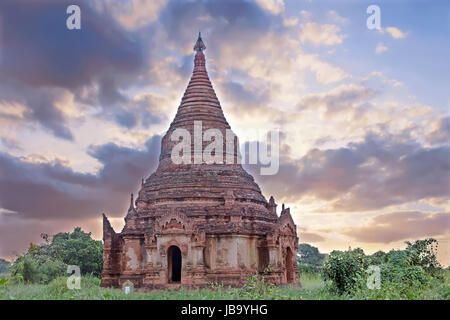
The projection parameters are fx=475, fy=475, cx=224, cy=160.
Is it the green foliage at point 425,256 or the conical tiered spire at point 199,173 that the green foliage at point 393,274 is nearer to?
the green foliage at point 425,256

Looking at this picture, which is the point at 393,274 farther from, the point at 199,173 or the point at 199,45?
the point at 199,45

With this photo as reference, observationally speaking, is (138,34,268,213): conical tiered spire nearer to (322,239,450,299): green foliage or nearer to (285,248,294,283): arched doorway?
(285,248,294,283): arched doorway

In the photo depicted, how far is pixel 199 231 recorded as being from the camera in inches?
1044

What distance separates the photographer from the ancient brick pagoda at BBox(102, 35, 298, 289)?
2645cm

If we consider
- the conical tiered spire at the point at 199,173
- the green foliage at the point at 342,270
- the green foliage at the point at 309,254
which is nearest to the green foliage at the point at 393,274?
the green foliage at the point at 342,270

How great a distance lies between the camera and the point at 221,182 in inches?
1160

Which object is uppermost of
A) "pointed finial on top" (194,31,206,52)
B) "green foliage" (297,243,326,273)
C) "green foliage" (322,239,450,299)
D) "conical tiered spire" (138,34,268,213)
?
"pointed finial on top" (194,31,206,52)

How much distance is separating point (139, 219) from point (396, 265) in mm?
14870

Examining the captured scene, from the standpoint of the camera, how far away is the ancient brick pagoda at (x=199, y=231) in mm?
26453

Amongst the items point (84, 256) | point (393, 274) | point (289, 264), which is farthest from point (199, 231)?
point (84, 256)

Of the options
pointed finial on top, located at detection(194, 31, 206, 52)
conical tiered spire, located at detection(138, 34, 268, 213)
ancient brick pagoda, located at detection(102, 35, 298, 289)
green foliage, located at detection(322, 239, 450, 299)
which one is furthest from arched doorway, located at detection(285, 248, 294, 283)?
pointed finial on top, located at detection(194, 31, 206, 52)
